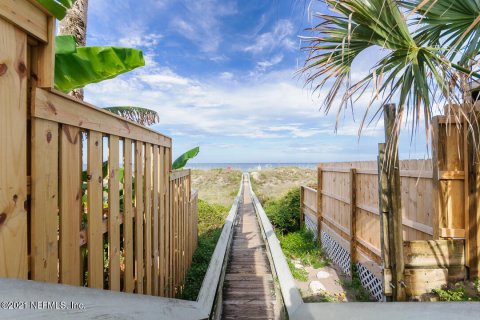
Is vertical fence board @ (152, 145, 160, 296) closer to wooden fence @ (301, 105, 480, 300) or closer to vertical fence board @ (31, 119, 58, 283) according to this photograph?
vertical fence board @ (31, 119, 58, 283)

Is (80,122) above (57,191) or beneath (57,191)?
above

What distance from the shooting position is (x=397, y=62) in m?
2.45

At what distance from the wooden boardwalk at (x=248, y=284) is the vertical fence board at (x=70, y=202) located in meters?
1.95

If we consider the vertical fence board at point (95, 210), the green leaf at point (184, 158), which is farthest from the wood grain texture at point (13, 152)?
the green leaf at point (184, 158)

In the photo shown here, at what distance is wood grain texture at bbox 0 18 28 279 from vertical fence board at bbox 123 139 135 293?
89cm

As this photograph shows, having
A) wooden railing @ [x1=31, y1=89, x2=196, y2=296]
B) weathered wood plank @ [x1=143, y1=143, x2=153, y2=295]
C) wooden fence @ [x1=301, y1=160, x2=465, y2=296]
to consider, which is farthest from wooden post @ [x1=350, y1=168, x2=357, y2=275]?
weathered wood plank @ [x1=143, y1=143, x2=153, y2=295]

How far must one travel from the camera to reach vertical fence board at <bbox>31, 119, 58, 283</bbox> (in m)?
1.06

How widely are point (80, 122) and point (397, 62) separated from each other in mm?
2921

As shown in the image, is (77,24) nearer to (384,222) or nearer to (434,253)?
(384,222)

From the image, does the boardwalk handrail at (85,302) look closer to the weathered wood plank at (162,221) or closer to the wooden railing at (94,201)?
the wooden railing at (94,201)

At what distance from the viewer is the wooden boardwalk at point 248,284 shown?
2.70m

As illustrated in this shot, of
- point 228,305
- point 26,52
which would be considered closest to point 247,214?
point 228,305

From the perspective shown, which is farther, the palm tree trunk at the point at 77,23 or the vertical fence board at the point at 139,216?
the palm tree trunk at the point at 77,23

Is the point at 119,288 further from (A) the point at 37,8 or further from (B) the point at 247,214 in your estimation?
(B) the point at 247,214
